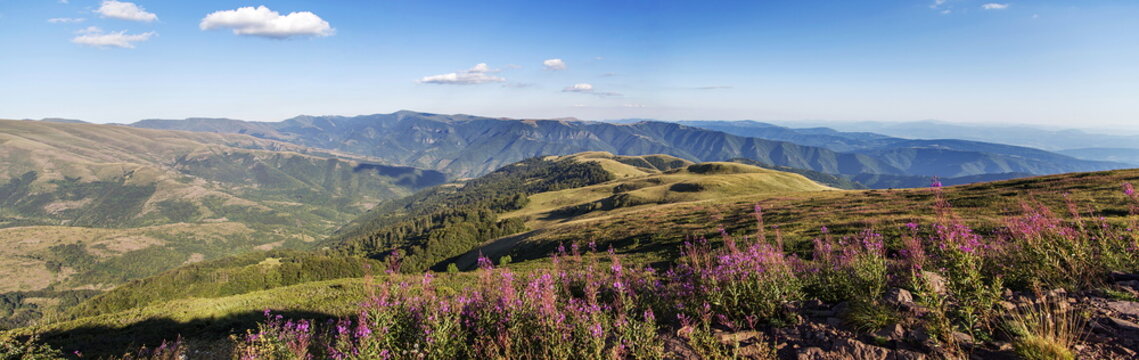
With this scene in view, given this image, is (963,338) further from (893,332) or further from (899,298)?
(899,298)

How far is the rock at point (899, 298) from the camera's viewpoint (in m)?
7.27

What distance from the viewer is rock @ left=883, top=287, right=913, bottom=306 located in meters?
7.27

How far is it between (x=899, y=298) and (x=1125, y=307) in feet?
9.64

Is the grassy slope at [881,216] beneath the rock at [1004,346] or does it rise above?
beneath

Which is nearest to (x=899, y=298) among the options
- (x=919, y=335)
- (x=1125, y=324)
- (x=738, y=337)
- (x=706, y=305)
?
(x=919, y=335)

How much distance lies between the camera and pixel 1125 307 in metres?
6.32

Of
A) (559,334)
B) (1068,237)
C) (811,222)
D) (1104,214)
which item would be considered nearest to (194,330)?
(559,334)

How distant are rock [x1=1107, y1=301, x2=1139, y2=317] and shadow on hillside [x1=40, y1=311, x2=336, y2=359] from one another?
73.4 feet

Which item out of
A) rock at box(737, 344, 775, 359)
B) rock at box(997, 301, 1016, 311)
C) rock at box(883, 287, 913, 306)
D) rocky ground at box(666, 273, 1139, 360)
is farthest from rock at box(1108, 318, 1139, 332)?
rock at box(737, 344, 775, 359)

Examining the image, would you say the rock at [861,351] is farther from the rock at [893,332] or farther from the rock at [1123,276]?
the rock at [1123,276]

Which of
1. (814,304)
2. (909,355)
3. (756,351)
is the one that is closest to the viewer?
(909,355)

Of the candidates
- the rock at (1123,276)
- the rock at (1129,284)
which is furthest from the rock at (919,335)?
the rock at (1123,276)

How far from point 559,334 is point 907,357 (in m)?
5.33

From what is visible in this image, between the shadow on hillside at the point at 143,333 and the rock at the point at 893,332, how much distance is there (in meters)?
19.1
